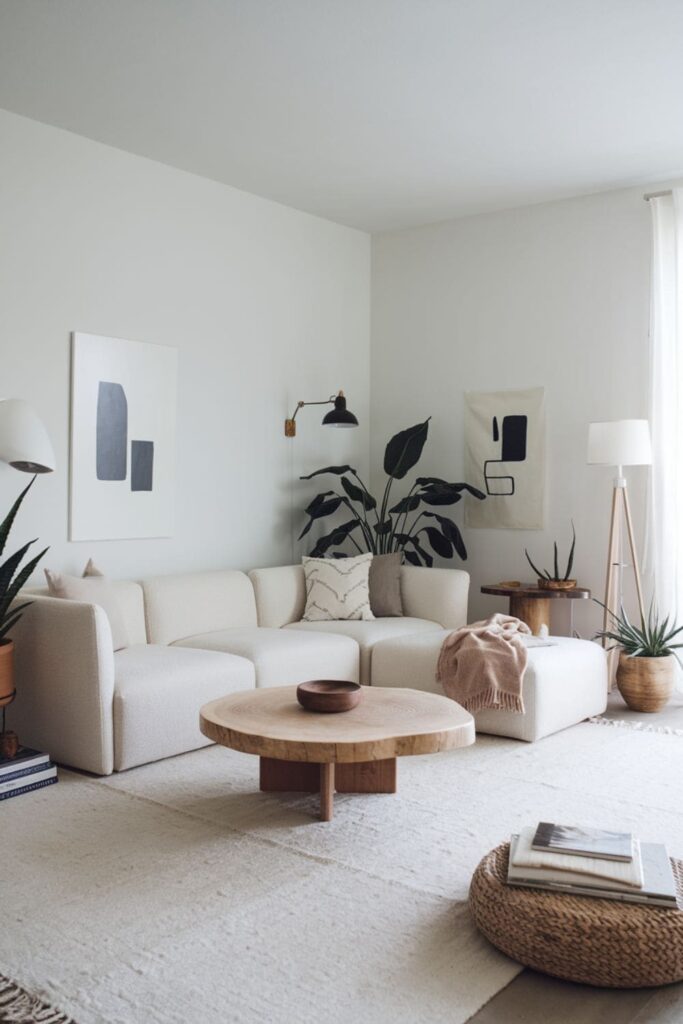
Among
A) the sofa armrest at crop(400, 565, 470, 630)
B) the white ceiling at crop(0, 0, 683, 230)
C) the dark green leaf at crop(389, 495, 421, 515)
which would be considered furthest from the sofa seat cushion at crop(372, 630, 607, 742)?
the white ceiling at crop(0, 0, 683, 230)

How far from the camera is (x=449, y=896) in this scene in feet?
8.70

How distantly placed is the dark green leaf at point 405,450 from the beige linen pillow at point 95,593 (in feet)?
7.06

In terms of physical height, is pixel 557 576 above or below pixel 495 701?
above

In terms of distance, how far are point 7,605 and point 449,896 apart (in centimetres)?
201

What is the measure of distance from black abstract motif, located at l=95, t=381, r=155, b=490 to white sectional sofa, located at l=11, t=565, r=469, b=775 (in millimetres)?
594

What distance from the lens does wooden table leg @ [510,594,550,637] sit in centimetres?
544

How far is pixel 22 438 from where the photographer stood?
161 inches

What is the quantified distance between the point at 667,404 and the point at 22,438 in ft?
11.1

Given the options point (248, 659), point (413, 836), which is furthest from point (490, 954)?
point (248, 659)

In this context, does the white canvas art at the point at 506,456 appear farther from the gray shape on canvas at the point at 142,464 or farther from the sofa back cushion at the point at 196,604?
the gray shape on canvas at the point at 142,464

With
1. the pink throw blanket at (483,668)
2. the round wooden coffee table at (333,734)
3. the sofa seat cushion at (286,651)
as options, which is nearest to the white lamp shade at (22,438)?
the sofa seat cushion at (286,651)

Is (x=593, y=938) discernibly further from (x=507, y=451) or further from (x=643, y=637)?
(x=507, y=451)

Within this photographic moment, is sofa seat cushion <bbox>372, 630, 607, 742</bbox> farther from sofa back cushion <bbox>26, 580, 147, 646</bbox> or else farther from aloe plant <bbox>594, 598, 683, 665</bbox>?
sofa back cushion <bbox>26, 580, 147, 646</bbox>

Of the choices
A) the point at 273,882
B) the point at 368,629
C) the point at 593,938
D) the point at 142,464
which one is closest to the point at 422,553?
the point at 368,629
